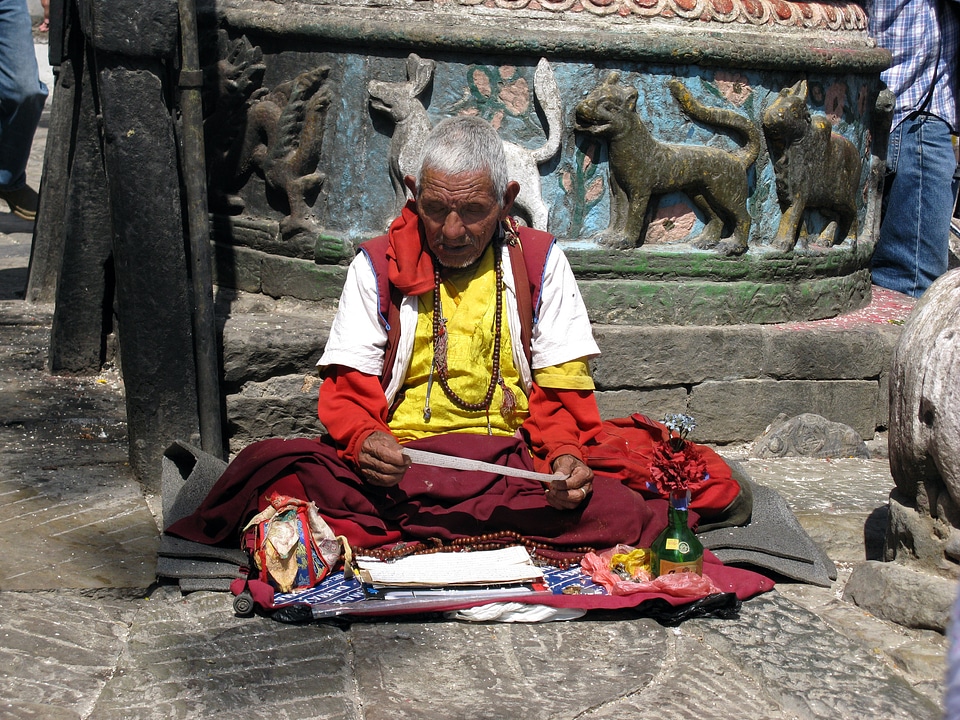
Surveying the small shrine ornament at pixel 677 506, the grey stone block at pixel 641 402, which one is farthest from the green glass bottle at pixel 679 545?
the grey stone block at pixel 641 402

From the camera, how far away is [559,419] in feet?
11.7

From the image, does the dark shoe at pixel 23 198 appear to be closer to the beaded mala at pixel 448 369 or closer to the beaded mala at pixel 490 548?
the beaded mala at pixel 448 369

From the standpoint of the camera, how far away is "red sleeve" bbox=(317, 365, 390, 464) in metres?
3.39

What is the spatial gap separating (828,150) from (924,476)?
7.47ft

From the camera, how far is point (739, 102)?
4.84m

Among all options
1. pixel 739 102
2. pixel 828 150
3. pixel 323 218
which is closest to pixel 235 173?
pixel 323 218

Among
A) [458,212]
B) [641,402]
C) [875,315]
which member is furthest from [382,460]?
[875,315]

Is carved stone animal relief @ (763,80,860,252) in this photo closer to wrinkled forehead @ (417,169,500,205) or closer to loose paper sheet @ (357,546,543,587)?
wrinkled forehead @ (417,169,500,205)

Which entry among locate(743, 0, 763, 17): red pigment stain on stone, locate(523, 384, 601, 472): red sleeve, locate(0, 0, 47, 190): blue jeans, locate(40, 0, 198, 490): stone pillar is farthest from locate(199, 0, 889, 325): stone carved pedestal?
locate(0, 0, 47, 190): blue jeans

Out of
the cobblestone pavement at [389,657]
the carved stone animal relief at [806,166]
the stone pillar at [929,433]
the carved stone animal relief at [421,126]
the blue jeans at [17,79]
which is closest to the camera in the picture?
the cobblestone pavement at [389,657]

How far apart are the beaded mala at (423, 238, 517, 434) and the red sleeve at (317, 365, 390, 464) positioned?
178mm

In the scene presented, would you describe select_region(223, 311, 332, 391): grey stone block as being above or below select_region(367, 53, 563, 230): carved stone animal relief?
below

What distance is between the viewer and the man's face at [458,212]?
3.28 m

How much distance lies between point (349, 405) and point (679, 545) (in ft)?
3.66
